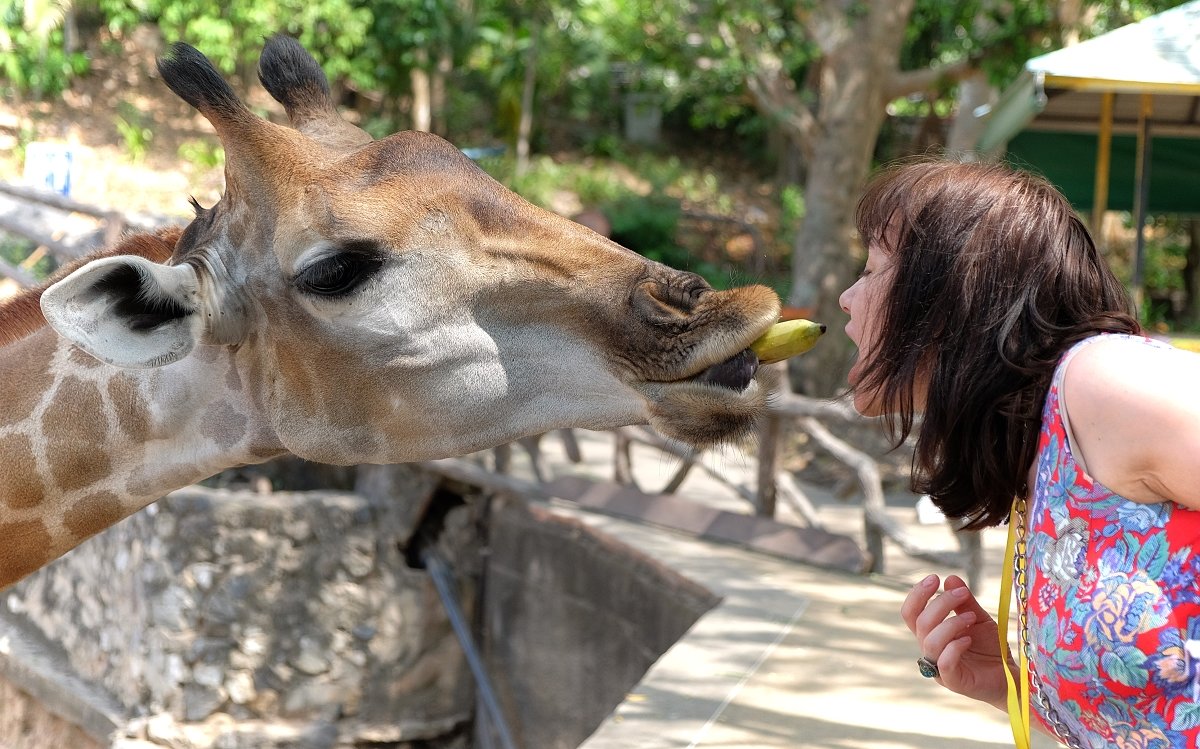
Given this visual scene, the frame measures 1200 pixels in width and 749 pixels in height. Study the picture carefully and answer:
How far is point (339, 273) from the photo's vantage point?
218cm

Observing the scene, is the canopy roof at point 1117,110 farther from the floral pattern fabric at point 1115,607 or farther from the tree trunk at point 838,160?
the floral pattern fabric at point 1115,607

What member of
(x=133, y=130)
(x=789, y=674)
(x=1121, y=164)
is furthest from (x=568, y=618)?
(x=133, y=130)

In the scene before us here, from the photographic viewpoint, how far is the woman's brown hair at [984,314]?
1676 mm

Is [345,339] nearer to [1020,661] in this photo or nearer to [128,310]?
[128,310]

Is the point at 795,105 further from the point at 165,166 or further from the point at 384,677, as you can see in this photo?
the point at 165,166

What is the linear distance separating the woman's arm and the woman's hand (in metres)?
0.46

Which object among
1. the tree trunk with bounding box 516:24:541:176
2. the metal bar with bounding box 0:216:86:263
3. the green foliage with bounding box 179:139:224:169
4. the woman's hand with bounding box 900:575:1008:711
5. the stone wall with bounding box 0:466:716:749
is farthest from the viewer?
the tree trunk with bounding box 516:24:541:176

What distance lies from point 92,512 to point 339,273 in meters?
0.80

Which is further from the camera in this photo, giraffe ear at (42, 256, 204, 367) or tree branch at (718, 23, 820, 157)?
tree branch at (718, 23, 820, 157)

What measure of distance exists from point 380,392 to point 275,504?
5.01 meters

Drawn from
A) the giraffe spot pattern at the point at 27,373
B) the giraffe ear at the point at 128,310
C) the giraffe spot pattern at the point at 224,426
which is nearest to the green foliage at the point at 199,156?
the giraffe spot pattern at the point at 27,373

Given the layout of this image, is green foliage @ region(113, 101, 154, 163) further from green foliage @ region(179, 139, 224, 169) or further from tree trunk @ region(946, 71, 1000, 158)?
tree trunk @ region(946, 71, 1000, 158)

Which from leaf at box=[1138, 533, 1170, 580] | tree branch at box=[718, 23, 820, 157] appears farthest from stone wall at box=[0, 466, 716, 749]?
tree branch at box=[718, 23, 820, 157]

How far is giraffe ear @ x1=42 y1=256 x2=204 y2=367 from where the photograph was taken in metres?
1.99
